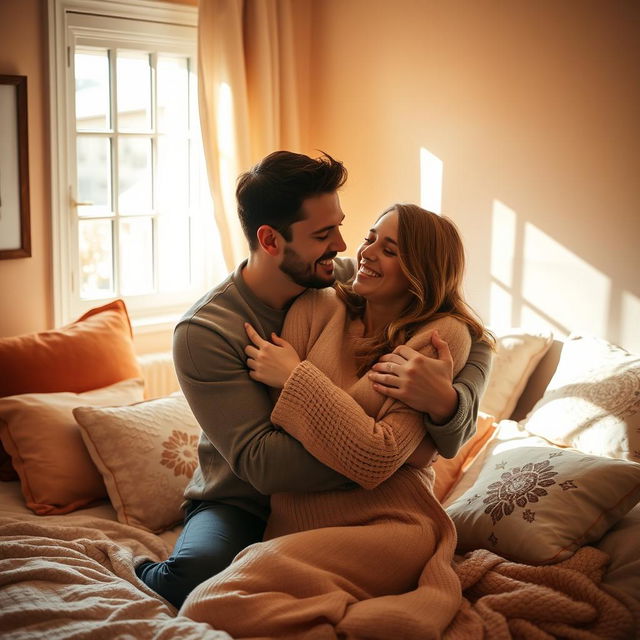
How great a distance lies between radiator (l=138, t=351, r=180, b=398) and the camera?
3.44 meters

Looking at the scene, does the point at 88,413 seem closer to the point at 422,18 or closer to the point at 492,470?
the point at 492,470

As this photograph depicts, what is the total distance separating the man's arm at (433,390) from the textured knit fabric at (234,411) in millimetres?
250

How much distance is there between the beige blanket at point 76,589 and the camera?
1.64 m

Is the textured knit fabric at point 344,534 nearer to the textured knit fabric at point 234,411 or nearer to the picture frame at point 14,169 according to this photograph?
the textured knit fabric at point 234,411

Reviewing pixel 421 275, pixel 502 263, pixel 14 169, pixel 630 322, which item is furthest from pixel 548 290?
pixel 14 169

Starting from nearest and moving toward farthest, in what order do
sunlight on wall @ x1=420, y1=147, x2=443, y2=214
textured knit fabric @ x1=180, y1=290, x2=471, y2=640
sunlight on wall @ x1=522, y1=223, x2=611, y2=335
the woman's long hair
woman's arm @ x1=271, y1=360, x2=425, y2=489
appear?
textured knit fabric @ x1=180, y1=290, x2=471, y2=640 → woman's arm @ x1=271, y1=360, x2=425, y2=489 → the woman's long hair → sunlight on wall @ x1=522, y1=223, x2=611, y2=335 → sunlight on wall @ x1=420, y1=147, x2=443, y2=214

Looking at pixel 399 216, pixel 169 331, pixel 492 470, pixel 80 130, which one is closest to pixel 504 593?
pixel 492 470

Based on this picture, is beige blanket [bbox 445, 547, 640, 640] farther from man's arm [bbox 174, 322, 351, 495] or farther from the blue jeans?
the blue jeans

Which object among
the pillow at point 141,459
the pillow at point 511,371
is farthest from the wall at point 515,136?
the pillow at point 141,459

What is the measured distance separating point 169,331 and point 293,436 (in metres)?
1.94

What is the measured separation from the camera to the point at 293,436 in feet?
6.23

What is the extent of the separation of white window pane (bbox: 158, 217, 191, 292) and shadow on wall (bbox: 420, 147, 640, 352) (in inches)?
48.9

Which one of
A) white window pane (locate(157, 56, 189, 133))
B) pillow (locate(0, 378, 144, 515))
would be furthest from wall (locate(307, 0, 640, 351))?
pillow (locate(0, 378, 144, 515))

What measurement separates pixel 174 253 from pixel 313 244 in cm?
185
